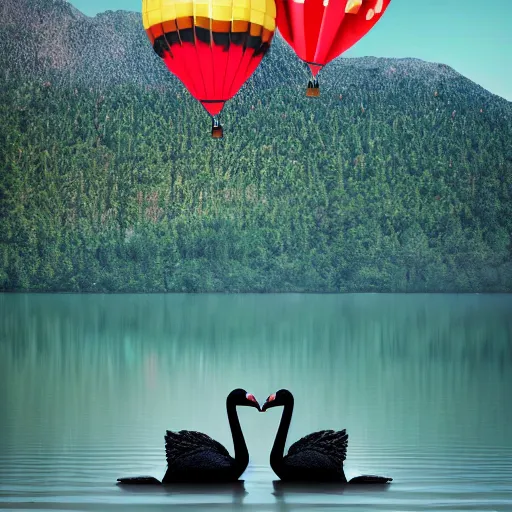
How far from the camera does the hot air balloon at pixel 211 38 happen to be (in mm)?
11055

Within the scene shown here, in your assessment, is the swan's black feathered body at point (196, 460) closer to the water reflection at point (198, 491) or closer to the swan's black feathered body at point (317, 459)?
the water reflection at point (198, 491)

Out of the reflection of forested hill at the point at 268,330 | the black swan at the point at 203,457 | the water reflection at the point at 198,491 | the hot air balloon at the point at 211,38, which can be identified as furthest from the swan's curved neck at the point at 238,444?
the reflection of forested hill at the point at 268,330

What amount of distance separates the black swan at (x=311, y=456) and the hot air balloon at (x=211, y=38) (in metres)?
3.90

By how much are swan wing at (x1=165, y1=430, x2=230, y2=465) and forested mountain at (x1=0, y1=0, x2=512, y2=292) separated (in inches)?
1957

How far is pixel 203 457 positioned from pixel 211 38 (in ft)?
16.2

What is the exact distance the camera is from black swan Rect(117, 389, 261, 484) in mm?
7656

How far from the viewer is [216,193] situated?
65500 mm

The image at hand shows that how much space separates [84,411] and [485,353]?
10677mm

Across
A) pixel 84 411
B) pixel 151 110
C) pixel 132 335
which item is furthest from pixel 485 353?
pixel 151 110

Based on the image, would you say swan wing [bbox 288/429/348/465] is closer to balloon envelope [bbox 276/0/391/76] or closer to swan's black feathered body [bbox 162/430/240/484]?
swan's black feathered body [bbox 162/430/240/484]

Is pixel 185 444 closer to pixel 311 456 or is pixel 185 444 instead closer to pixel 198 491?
pixel 198 491

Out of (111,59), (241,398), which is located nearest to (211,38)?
(241,398)

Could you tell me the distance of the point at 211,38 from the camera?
11203 millimetres

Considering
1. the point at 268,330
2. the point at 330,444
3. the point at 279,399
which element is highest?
the point at 279,399
